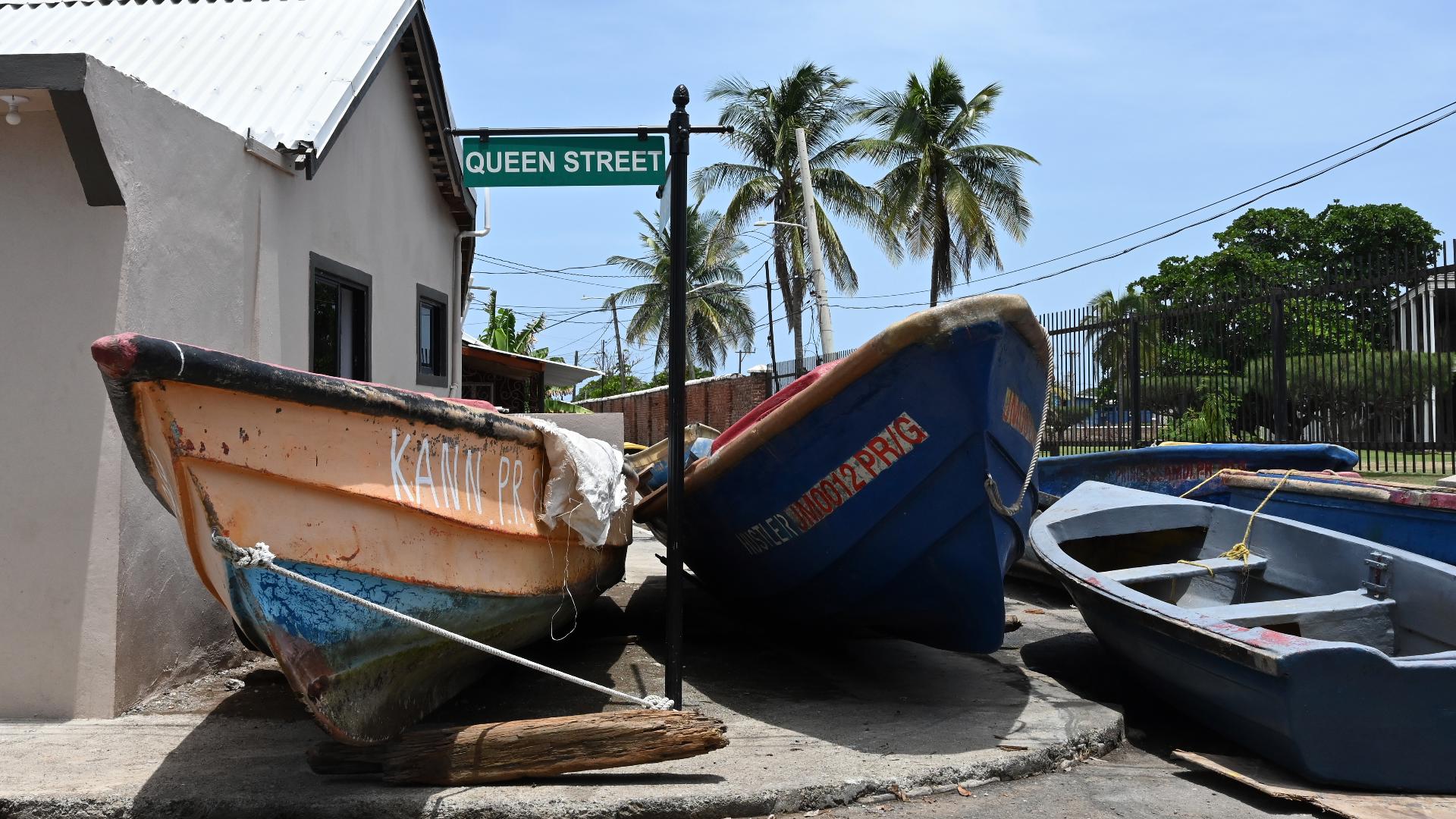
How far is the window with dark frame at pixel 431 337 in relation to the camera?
949 cm

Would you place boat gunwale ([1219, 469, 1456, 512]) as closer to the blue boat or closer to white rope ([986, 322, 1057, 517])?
the blue boat

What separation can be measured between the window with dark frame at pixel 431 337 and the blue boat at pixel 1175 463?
18.3 feet

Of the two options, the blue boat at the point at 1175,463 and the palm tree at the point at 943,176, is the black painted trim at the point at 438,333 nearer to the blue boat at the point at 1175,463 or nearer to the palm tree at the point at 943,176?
the blue boat at the point at 1175,463

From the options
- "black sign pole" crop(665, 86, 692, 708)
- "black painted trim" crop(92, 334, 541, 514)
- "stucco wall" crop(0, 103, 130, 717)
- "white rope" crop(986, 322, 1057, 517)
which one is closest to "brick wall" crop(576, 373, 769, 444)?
"white rope" crop(986, 322, 1057, 517)

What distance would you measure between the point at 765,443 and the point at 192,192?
3.09 metres

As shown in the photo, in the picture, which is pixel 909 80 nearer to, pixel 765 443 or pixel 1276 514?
pixel 1276 514

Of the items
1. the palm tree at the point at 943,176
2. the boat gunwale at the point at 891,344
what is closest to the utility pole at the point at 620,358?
the palm tree at the point at 943,176

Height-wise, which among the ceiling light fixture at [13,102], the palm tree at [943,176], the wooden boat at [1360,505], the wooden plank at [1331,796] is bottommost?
the wooden plank at [1331,796]

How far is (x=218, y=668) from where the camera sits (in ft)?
17.3

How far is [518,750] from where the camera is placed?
379 cm

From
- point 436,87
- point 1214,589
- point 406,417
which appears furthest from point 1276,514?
point 436,87

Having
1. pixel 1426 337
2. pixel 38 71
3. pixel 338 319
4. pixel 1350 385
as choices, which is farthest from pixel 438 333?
pixel 1426 337

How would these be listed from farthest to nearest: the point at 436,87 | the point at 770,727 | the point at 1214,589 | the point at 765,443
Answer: the point at 436,87 → the point at 1214,589 → the point at 765,443 → the point at 770,727

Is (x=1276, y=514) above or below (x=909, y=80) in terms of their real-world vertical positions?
below
